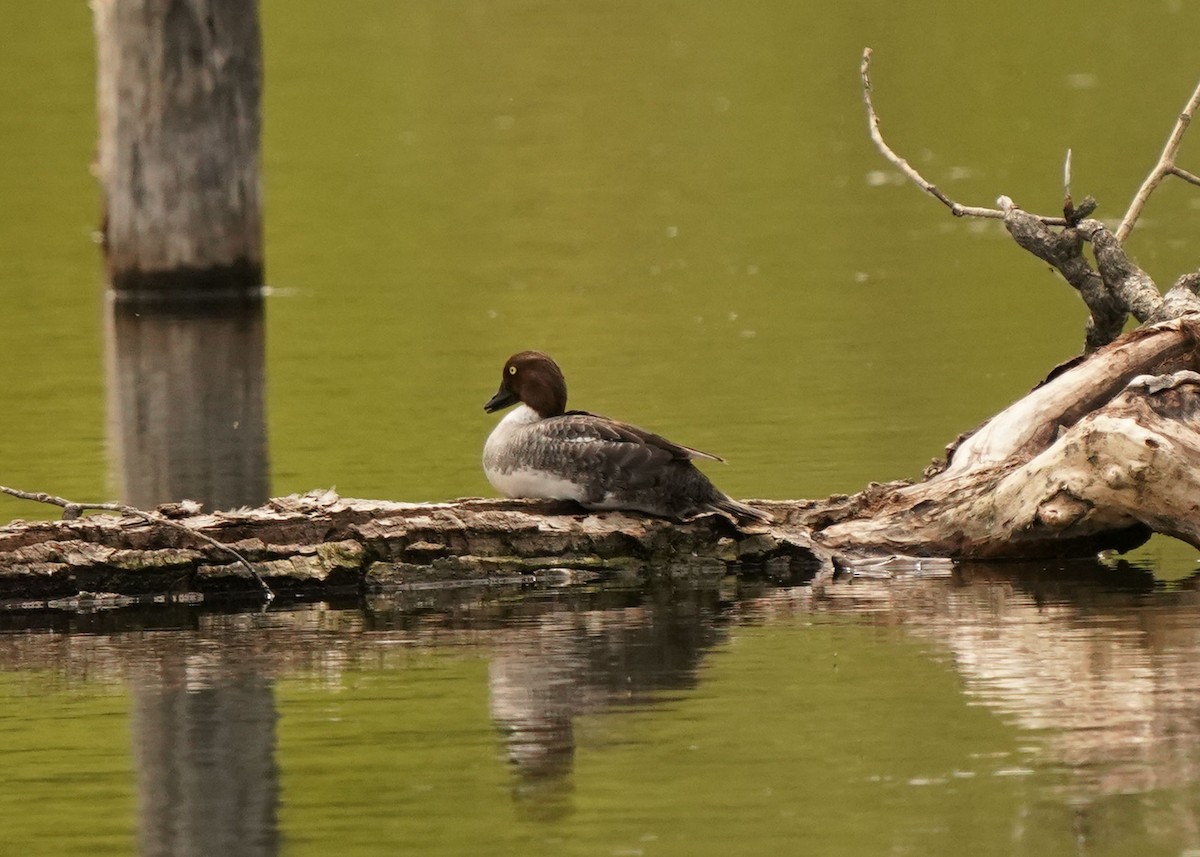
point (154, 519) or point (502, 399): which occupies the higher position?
point (502, 399)

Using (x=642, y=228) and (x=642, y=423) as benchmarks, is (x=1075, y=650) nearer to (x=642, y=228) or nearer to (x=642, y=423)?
(x=642, y=423)

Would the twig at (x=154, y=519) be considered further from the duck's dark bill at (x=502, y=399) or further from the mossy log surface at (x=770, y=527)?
the duck's dark bill at (x=502, y=399)

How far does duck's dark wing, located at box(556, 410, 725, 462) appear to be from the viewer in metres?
9.80

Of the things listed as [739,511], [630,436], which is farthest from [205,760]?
[739,511]

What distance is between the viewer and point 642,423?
13.8m

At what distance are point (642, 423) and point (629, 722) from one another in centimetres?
643

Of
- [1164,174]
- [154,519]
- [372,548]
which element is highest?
[1164,174]

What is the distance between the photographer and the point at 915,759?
270 inches

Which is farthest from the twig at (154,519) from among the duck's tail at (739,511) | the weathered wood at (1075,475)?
the weathered wood at (1075,475)

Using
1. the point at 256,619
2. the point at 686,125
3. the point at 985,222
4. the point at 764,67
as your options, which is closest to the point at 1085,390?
the point at 256,619

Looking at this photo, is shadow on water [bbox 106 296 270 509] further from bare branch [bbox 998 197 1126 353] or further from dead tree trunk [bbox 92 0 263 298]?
bare branch [bbox 998 197 1126 353]

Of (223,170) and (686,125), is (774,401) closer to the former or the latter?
(223,170)

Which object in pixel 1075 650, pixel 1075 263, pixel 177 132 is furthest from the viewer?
pixel 177 132

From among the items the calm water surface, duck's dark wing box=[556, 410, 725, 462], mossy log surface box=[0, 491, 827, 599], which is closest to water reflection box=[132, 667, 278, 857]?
the calm water surface
